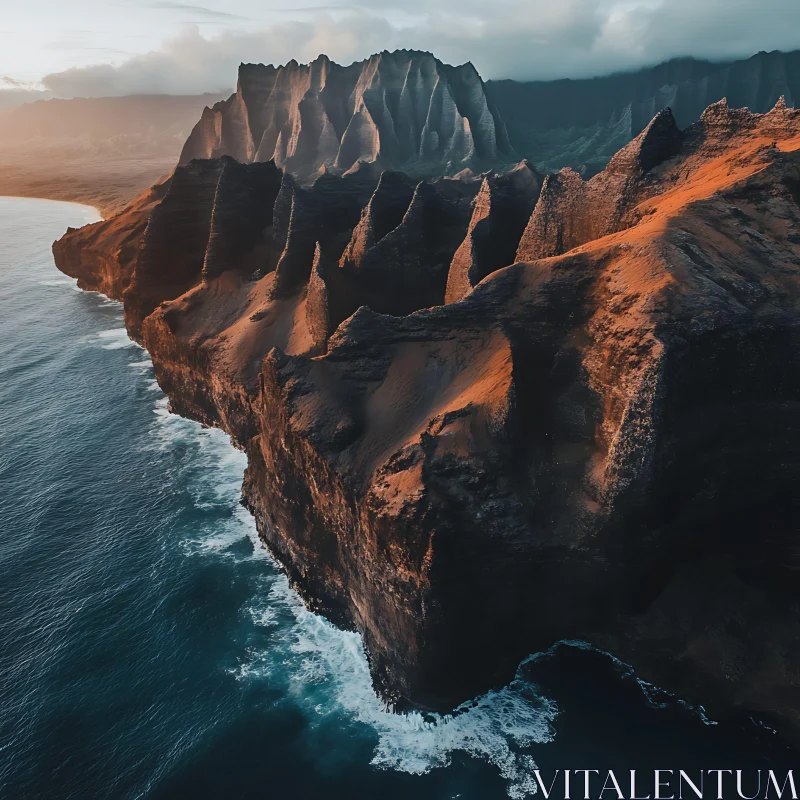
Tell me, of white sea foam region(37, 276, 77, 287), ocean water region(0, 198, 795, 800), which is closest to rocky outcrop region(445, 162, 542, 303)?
ocean water region(0, 198, 795, 800)

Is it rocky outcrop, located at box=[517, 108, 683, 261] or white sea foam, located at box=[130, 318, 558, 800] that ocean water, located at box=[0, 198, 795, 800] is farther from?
rocky outcrop, located at box=[517, 108, 683, 261]

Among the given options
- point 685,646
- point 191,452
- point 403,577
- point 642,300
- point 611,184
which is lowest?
point 191,452

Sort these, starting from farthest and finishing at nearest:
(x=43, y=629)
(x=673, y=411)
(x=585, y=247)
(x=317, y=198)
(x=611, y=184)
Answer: (x=317, y=198)
(x=611, y=184)
(x=43, y=629)
(x=585, y=247)
(x=673, y=411)

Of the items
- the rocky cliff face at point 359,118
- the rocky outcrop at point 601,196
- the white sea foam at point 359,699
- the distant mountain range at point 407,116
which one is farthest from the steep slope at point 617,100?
the white sea foam at point 359,699

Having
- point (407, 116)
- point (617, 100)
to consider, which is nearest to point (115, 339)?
point (407, 116)

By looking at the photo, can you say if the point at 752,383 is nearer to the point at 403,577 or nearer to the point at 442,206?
the point at 403,577

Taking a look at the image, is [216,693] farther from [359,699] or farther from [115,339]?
[115,339]

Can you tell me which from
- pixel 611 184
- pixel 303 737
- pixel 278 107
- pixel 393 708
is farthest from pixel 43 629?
pixel 278 107
